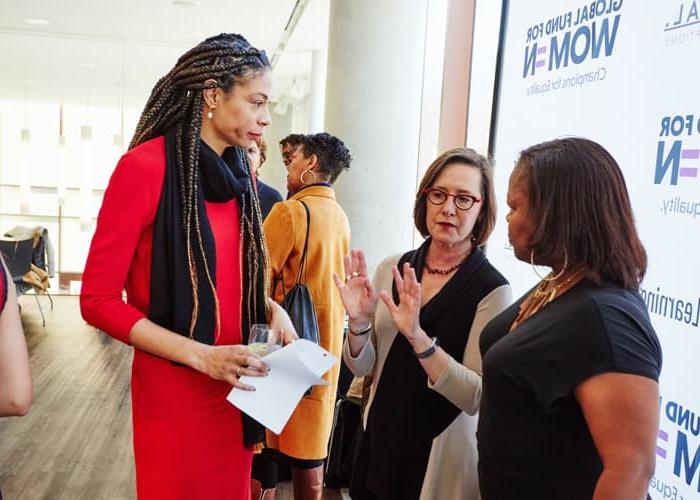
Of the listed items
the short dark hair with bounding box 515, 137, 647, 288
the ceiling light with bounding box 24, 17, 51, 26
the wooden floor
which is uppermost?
the ceiling light with bounding box 24, 17, 51, 26

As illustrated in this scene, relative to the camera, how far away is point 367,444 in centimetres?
201

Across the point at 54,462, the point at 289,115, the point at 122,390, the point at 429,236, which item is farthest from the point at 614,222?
the point at 289,115

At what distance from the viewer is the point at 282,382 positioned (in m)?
1.71

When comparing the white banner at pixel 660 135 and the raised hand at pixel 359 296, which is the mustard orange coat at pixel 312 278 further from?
the white banner at pixel 660 135

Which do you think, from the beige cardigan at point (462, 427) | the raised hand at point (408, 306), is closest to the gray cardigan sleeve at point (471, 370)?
the beige cardigan at point (462, 427)

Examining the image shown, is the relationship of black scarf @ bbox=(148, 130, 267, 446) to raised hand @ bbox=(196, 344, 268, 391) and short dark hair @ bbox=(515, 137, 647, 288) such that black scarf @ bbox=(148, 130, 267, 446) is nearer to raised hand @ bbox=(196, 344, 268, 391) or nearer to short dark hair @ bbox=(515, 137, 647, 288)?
raised hand @ bbox=(196, 344, 268, 391)

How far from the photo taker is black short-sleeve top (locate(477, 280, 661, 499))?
4.07 feet

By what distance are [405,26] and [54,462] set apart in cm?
339

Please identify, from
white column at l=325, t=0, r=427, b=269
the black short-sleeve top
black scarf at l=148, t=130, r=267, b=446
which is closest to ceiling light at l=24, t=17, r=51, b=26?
white column at l=325, t=0, r=427, b=269

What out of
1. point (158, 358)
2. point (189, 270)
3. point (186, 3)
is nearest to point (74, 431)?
point (158, 358)

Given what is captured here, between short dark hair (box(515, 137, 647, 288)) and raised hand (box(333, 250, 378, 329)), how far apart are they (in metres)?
0.67

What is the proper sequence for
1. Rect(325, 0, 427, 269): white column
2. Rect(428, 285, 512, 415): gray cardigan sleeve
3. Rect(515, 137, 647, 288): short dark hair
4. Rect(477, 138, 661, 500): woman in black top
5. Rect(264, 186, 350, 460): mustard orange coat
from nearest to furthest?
Rect(477, 138, 661, 500): woman in black top, Rect(515, 137, 647, 288): short dark hair, Rect(428, 285, 512, 415): gray cardigan sleeve, Rect(264, 186, 350, 460): mustard orange coat, Rect(325, 0, 427, 269): white column

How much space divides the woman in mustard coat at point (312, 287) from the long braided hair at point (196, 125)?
1075mm

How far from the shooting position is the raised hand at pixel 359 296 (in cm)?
196
